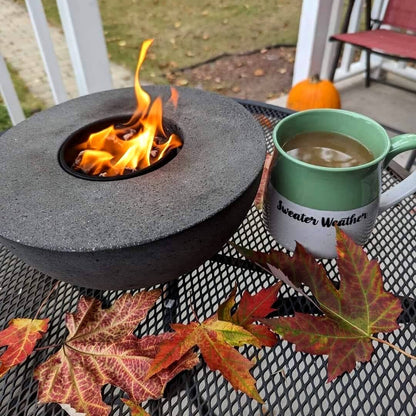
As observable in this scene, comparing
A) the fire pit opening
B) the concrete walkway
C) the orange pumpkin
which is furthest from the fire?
the concrete walkway

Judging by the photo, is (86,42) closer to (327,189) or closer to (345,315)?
(327,189)

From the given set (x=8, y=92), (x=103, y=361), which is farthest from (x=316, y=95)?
(x=103, y=361)

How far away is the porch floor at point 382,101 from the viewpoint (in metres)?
2.53

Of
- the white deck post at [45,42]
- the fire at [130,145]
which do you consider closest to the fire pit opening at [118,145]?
the fire at [130,145]

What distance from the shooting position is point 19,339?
66 centimetres

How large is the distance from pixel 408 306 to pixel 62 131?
73cm

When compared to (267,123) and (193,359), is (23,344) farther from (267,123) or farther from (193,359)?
(267,123)

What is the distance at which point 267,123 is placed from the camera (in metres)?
1.16

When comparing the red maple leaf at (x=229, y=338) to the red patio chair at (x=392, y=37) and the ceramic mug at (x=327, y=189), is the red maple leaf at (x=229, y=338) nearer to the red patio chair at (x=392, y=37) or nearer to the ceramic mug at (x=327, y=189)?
the ceramic mug at (x=327, y=189)

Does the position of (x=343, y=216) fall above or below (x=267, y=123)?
above

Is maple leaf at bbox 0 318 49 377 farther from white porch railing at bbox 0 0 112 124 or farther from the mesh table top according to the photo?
white porch railing at bbox 0 0 112 124

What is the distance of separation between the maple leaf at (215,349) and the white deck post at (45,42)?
1381mm

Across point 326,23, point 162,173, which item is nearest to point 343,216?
point 162,173

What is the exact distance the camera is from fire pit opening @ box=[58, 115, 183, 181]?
2.30 ft
